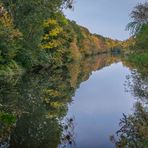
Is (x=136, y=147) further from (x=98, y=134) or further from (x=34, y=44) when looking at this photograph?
(x=34, y=44)

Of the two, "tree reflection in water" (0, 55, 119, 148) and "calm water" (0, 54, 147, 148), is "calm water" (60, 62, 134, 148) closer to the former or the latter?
"calm water" (0, 54, 147, 148)

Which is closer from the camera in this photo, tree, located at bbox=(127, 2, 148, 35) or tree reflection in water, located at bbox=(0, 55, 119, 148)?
tree reflection in water, located at bbox=(0, 55, 119, 148)

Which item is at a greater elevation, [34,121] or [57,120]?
[57,120]

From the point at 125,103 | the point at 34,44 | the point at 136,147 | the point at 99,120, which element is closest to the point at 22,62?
the point at 34,44

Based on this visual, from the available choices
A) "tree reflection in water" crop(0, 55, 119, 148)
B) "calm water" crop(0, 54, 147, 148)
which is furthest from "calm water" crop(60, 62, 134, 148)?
"tree reflection in water" crop(0, 55, 119, 148)

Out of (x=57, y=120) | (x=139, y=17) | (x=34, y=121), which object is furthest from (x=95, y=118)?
(x=139, y=17)

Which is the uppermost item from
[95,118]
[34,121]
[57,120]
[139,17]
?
[139,17]

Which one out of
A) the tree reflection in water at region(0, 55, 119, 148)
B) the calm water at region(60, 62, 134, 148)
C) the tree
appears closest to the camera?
the tree reflection in water at region(0, 55, 119, 148)

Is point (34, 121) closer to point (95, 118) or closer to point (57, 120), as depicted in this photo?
point (57, 120)

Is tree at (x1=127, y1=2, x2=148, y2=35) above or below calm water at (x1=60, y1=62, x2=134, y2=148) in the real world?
above

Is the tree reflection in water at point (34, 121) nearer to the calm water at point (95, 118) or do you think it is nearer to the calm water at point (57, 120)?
the calm water at point (57, 120)

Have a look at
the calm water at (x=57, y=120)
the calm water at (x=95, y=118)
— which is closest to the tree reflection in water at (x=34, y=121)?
the calm water at (x=57, y=120)

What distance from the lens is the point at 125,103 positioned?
76.1ft

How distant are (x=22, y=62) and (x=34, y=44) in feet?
8.08
